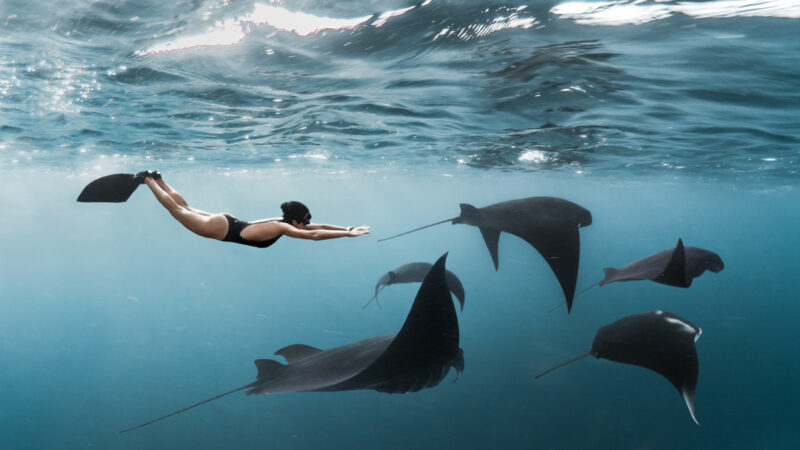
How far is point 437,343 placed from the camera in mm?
2586

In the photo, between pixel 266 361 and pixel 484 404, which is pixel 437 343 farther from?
pixel 484 404

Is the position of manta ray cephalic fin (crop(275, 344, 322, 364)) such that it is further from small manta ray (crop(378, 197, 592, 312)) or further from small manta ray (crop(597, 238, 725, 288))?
small manta ray (crop(597, 238, 725, 288))

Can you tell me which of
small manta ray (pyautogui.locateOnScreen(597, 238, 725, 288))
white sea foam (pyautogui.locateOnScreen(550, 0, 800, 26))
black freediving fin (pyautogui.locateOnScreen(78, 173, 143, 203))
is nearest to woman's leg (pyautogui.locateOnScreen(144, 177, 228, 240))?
black freediving fin (pyautogui.locateOnScreen(78, 173, 143, 203))

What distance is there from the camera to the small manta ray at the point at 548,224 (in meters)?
4.55

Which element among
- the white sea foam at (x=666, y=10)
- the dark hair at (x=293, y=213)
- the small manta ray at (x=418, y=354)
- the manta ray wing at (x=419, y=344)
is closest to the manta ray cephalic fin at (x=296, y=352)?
the small manta ray at (x=418, y=354)

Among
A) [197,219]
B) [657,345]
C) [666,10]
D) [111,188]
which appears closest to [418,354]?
[197,219]

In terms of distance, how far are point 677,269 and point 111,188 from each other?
5257mm

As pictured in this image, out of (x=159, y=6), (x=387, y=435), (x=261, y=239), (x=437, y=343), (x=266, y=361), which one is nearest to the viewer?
(x=261, y=239)

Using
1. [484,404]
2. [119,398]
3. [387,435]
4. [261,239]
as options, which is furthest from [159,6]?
[119,398]

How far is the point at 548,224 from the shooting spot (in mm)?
4930

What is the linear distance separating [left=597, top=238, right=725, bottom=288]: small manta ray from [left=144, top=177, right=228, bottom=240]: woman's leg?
421 centimetres

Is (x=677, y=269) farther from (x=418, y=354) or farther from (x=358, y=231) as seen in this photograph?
(x=358, y=231)

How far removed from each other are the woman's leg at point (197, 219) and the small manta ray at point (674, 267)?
4209 millimetres

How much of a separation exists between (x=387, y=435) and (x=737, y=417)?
13620mm
